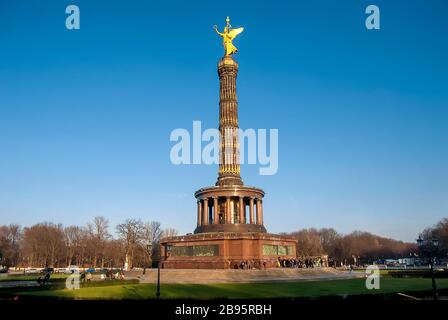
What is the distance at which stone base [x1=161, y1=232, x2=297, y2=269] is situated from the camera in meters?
43.0

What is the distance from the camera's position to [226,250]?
43.5 m

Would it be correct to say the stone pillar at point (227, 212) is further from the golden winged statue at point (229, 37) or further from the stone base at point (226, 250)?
the golden winged statue at point (229, 37)

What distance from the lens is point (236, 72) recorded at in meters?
56.4

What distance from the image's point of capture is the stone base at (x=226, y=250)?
1692 inches

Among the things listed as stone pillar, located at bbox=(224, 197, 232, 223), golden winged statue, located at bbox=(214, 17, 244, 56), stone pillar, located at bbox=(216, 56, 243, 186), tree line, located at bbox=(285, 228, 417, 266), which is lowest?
tree line, located at bbox=(285, 228, 417, 266)

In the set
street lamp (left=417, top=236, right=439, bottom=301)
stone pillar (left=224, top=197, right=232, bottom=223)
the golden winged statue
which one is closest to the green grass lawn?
street lamp (left=417, top=236, right=439, bottom=301)

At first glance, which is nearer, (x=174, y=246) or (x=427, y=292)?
(x=427, y=292)

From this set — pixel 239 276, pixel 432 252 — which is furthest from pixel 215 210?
pixel 432 252

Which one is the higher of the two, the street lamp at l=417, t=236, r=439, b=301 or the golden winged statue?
the golden winged statue

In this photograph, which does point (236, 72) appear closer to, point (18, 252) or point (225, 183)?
point (225, 183)

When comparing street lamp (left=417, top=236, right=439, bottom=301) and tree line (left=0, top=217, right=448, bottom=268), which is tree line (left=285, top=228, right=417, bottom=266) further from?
street lamp (left=417, top=236, right=439, bottom=301)

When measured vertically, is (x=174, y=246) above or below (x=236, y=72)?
below
